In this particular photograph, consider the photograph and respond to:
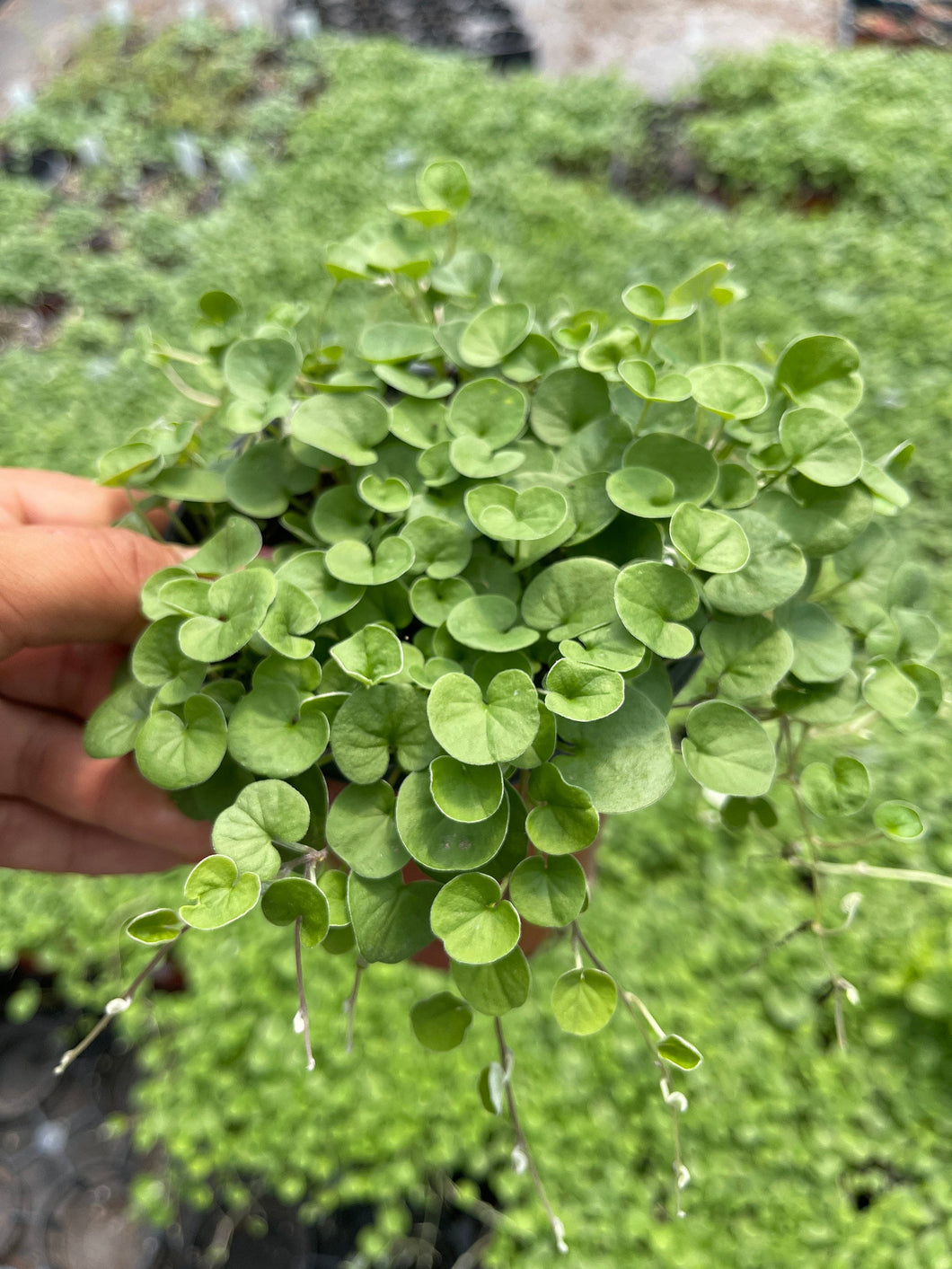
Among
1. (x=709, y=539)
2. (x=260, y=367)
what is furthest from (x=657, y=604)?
(x=260, y=367)

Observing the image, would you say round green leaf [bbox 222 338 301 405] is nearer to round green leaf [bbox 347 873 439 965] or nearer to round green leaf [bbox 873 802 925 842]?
round green leaf [bbox 347 873 439 965]

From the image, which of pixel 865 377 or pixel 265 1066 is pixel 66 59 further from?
pixel 265 1066

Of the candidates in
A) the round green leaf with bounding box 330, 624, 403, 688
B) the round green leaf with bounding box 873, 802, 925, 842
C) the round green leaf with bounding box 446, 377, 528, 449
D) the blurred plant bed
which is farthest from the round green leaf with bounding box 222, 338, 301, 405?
the blurred plant bed

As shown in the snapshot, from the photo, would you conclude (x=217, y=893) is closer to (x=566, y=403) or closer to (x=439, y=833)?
(x=439, y=833)

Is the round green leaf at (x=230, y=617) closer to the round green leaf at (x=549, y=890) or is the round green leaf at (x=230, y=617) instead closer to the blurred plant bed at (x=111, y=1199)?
the round green leaf at (x=549, y=890)

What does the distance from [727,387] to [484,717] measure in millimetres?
319

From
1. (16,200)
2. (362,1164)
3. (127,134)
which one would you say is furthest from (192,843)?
(127,134)

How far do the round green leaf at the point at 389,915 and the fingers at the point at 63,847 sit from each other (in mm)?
495

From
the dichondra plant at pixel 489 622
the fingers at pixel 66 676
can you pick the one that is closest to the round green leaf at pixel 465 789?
the dichondra plant at pixel 489 622

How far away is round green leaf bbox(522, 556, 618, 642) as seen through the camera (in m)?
0.63

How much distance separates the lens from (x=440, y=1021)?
0.64 m

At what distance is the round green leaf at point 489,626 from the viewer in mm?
615

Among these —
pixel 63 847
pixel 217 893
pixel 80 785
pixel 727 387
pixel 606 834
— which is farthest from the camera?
pixel 606 834

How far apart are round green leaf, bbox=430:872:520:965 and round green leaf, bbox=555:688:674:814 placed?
3.6 inches
